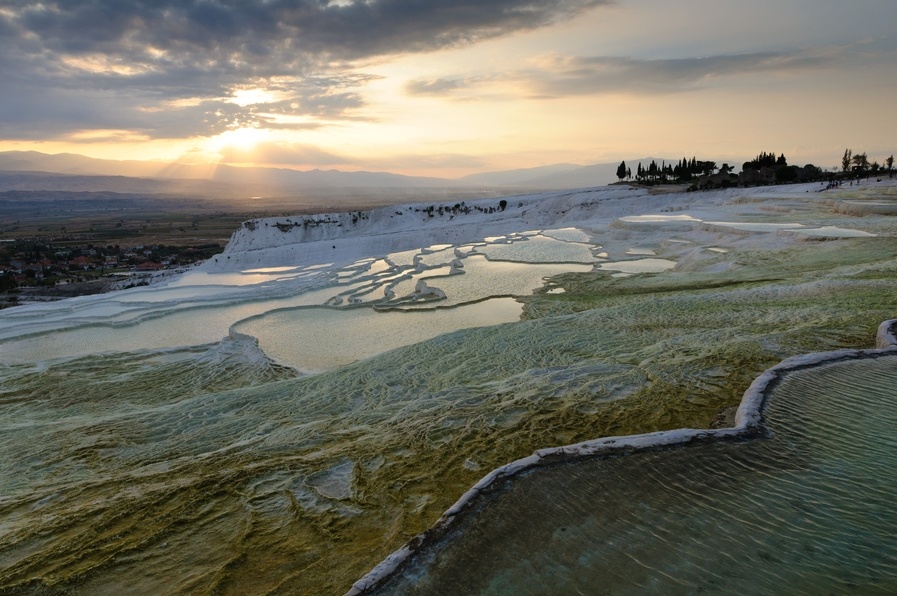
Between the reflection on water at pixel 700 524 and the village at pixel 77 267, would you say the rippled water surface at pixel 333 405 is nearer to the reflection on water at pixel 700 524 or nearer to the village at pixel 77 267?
the reflection on water at pixel 700 524

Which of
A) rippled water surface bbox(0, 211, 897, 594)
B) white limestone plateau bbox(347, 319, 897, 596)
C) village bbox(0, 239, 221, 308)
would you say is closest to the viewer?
white limestone plateau bbox(347, 319, 897, 596)

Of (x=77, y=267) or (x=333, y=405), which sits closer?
(x=333, y=405)

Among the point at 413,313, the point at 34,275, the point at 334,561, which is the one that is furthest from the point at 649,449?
the point at 34,275

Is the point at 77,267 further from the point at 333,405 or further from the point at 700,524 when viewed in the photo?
the point at 700,524

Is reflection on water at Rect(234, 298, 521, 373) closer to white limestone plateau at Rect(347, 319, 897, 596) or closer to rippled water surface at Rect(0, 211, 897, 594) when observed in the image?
rippled water surface at Rect(0, 211, 897, 594)

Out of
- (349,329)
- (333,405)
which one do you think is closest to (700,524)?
(333,405)

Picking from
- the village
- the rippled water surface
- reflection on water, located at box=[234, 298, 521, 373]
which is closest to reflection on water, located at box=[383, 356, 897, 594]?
the rippled water surface

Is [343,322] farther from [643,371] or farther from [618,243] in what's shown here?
[618,243]
